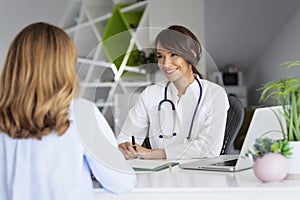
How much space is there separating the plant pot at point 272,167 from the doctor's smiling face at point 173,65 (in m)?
0.43

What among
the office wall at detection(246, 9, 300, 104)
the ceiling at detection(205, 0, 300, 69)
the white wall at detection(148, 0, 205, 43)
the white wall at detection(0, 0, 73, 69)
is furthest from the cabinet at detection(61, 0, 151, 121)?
the ceiling at detection(205, 0, 300, 69)

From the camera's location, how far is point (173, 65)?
61.6 inches

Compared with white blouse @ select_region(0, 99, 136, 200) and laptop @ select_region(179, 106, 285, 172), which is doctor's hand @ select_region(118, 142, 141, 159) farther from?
white blouse @ select_region(0, 99, 136, 200)

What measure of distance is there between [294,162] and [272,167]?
9cm

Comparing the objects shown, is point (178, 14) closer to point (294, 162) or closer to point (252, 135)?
point (252, 135)

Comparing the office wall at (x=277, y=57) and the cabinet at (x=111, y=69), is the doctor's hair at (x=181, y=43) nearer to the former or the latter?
the cabinet at (x=111, y=69)

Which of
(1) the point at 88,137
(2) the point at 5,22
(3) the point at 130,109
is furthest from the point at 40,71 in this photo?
(2) the point at 5,22

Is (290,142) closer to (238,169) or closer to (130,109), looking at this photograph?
(238,169)

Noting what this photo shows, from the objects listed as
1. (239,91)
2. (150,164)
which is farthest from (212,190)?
(239,91)

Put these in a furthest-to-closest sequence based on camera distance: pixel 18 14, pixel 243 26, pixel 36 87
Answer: pixel 243 26 < pixel 18 14 < pixel 36 87

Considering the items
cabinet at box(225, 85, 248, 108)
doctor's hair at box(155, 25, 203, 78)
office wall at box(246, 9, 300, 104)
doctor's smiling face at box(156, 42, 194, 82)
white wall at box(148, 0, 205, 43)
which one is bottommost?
cabinet at box(225, 85, 248, 108)

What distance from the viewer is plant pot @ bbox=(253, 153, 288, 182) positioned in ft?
4.14

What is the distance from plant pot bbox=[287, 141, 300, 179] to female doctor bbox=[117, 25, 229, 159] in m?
0.35

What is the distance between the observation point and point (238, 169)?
1.46 metres
